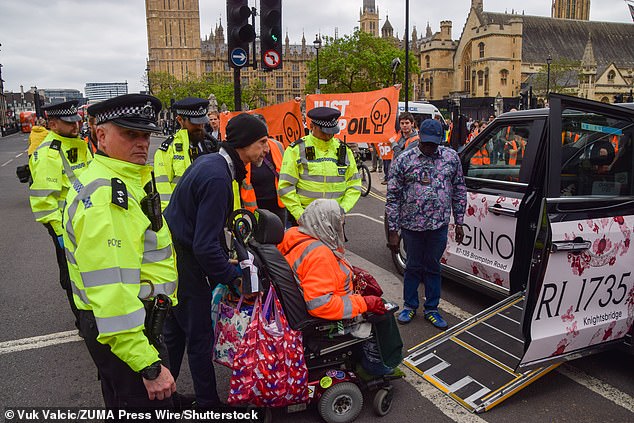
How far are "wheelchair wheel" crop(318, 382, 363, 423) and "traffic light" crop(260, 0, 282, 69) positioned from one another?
6.30 meters

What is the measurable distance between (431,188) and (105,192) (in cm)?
311

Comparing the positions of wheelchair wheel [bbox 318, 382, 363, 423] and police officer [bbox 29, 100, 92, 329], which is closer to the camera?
wheelchair wheel [bbox 318, 382, 363, 423]

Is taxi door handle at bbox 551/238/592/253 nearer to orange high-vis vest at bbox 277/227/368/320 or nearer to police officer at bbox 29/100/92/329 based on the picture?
orange high-vis vest at bbox 277/227/368/320

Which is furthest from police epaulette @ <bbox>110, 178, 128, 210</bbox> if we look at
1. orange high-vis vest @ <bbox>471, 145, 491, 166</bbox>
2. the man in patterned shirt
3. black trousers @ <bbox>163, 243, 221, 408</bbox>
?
orange high-vis vest @ <bbox>471, 145, 491, 166</bbox>

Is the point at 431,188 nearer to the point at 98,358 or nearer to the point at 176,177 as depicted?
the point at 176,177

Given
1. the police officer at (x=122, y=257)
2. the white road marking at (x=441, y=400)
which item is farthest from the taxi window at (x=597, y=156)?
the police officer at (x=122, y=257)

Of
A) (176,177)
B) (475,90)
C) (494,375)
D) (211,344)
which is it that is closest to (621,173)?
(494,375)

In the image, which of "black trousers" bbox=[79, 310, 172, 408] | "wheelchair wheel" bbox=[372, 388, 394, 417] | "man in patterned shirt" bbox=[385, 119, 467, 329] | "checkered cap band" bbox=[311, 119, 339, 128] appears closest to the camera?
"black trousers" bbox=[79, 310, 172, 408]

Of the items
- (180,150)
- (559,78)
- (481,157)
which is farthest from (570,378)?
(559,78)

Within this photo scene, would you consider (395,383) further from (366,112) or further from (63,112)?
(366,112)

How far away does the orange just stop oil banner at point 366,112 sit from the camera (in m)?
8.12

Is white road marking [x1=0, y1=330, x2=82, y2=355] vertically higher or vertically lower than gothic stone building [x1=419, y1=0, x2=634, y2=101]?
lower

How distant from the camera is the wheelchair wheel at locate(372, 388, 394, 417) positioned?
3.29 meters

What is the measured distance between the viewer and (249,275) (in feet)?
9.36
